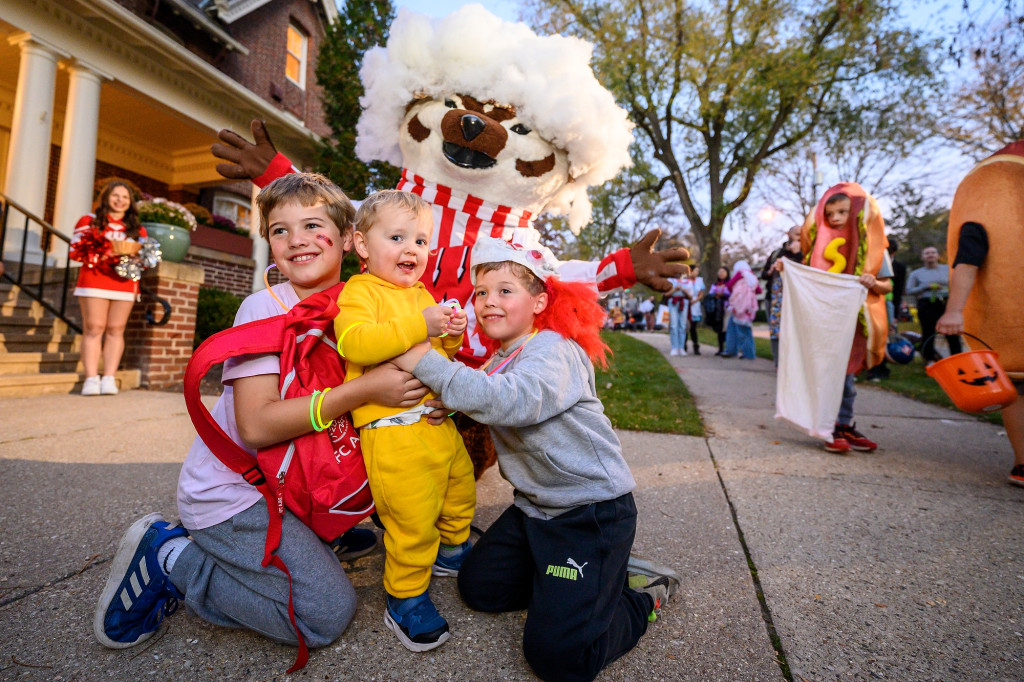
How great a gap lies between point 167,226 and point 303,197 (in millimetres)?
5253

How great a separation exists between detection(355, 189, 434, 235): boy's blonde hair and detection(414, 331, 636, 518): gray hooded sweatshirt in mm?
523

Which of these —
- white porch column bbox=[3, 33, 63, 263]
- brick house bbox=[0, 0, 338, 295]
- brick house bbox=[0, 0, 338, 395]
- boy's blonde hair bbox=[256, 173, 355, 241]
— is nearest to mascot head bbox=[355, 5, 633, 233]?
boy's blonde hair bbox=[256, 173, 355, 241]

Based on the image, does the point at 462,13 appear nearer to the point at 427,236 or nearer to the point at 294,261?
the point at 427,236

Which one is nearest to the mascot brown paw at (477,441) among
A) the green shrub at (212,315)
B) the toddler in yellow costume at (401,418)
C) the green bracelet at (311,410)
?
the toddler in yellow costume at (401,418)

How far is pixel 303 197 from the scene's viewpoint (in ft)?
5.87

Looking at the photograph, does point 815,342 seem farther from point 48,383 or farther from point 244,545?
point 48,383

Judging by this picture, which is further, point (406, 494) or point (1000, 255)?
point (1000, 255)

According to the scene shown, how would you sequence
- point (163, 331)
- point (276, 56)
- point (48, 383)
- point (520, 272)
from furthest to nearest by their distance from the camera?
1. point (276, 56)
2. point (163, 331)
3. point (48, 383)
4. point (520, 272)

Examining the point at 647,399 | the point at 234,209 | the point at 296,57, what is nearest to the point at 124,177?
the point at 234,209

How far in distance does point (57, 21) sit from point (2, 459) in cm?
687

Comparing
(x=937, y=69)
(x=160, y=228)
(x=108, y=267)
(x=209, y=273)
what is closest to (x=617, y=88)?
(x=937, y=69)

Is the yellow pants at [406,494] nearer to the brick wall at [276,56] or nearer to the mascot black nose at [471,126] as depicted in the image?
the mascot black nose at [471,126]

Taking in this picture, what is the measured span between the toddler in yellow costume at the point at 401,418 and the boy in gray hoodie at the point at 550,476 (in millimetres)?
121

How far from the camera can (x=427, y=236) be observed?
1872 mm
